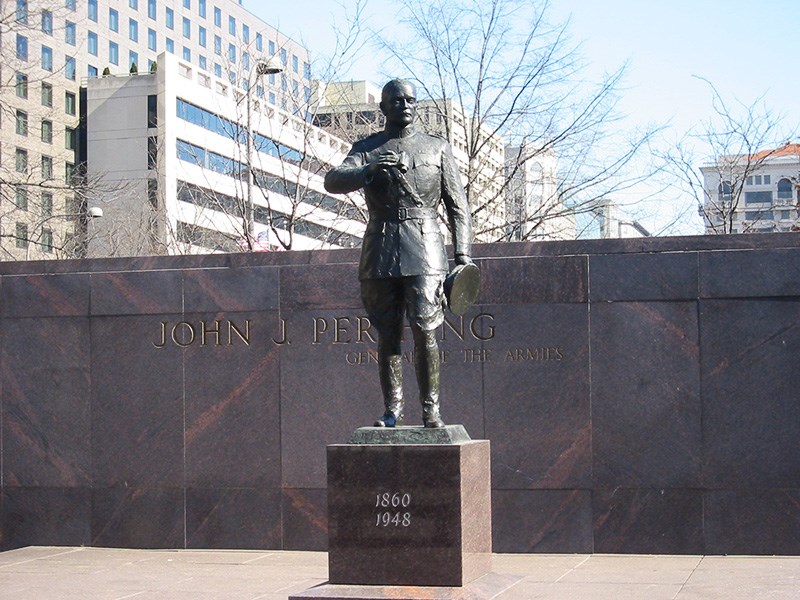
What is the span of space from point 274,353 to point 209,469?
4.68 ft

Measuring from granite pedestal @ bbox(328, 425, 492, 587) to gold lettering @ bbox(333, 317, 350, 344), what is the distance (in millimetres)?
4136

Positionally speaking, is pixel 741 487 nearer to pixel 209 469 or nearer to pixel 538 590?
pixel 538 590

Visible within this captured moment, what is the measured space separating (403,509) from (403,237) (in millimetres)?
1977

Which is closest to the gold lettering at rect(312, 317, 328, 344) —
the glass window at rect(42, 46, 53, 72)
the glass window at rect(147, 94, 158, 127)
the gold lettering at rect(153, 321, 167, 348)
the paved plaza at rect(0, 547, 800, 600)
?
the gold lettering at rect(153, 321, 167, 348)

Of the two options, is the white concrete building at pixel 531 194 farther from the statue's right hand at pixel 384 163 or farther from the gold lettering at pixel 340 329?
the statue's right hand at pixel 384 163

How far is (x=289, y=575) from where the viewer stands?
11.6 m

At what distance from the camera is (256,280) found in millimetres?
13719

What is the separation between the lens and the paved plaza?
1023 centimetres

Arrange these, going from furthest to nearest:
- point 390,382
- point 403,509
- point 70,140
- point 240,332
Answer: point 70,140 → point 240,332 → point 390,382 → point 403,509

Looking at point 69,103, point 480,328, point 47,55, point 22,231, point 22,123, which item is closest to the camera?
point 480,328

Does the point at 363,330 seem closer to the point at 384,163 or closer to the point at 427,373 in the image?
the point at 427,373

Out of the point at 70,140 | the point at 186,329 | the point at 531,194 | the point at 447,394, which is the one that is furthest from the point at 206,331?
the point at 70,140

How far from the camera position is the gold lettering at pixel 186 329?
45.5 ft

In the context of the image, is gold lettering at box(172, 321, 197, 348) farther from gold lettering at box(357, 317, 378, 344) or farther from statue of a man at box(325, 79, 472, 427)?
statue of a man at box(325, 79, 472, 427)
